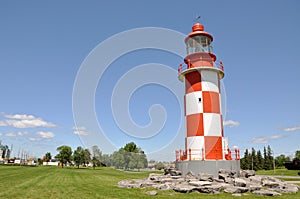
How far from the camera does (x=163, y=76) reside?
712 inches

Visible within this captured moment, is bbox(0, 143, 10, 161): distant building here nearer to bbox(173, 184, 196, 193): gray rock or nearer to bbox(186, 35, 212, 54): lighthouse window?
bbox(186, 35, 212, 54): lighthouse window

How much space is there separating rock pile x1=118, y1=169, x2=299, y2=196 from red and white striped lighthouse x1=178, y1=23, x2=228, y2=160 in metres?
1.53

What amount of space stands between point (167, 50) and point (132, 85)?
3.94 metres

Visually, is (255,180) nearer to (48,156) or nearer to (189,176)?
(189,176)

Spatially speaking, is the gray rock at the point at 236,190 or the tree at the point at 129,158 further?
the tree at the point at 129,158

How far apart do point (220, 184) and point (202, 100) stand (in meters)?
5.72

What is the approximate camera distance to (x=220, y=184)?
11758mm

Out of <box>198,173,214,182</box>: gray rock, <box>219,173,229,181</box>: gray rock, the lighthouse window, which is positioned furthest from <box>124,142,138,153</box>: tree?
<box>219,173,229,181</box>: gray rock

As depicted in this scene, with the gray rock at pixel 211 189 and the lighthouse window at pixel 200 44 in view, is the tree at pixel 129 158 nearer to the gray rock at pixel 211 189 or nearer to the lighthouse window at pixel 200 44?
the lighthouse window at pixel 200 44

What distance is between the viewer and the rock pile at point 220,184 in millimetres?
11113

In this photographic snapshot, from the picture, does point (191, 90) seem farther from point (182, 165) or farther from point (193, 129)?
point (182, 165)

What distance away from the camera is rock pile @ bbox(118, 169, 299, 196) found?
11.1 m

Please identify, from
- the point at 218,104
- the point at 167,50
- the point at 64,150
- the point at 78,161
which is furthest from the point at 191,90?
the point at 64,150

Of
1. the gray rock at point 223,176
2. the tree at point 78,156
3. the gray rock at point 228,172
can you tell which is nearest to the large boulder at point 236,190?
the gray rock at point 223,176
